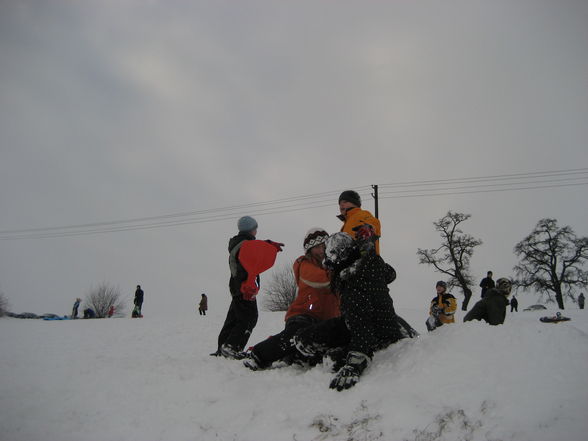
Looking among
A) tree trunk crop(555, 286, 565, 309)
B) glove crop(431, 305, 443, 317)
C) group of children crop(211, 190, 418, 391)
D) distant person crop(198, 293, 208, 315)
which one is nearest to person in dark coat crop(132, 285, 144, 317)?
distant person crop(198, 293, 208, 315)

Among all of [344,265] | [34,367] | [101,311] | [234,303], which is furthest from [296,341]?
[101,311]

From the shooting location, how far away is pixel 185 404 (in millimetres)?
2381

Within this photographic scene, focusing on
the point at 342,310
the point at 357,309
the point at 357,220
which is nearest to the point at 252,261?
the point at 357,220

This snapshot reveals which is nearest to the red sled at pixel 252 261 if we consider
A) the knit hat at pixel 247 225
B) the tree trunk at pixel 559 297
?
the knit hat at pixel 247 225

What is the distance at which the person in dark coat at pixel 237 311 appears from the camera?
4.17 meters

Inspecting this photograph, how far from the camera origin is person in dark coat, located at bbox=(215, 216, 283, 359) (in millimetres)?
4172

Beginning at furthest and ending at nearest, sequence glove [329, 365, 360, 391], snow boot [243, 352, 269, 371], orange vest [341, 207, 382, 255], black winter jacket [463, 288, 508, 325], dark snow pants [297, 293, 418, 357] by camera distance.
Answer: black winter jacket [463, 288, 508, 325]
orange vest [341, 207, 382, 255]
snow boot [243, 352, 269, 371]
dark snow pants [297, 293, 418, 357]
glove [329, 365, 360, 391]

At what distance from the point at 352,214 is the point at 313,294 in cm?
92

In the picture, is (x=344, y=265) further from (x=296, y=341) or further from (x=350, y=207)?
(x=350, y=207)

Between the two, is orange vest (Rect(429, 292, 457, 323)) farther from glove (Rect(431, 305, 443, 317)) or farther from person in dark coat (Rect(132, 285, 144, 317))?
person in dark coat (Rect(132, 285, 144, 317))

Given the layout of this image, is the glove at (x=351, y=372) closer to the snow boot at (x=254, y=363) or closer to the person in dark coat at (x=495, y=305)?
the snow boot at (x=254, y=363)

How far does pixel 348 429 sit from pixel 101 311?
5948 centimetres

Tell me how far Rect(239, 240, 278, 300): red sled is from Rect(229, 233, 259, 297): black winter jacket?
105 mm

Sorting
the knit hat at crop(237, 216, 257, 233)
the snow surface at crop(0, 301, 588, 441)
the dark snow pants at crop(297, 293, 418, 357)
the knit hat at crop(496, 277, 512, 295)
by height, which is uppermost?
the knit hat at crop(237, 216, 257, 233)
